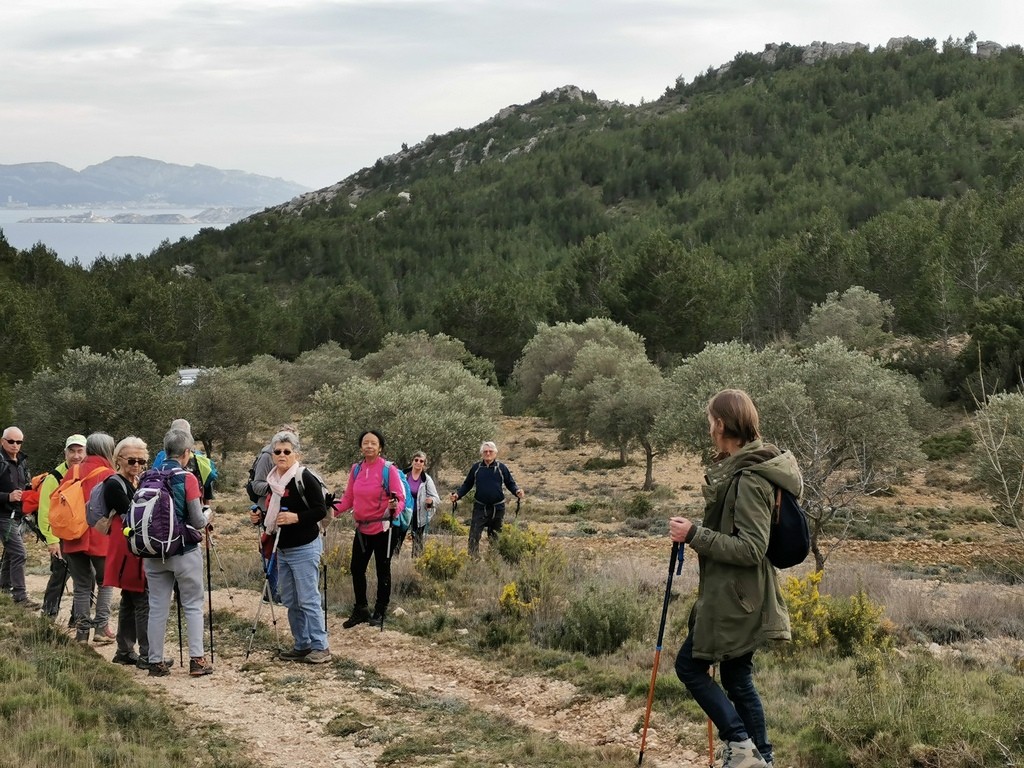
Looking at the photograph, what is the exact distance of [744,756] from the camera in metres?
4.23

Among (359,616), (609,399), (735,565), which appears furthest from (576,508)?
(735,565)

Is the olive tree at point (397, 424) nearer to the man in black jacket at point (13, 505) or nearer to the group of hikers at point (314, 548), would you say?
the group of hikers at point (314, 548)

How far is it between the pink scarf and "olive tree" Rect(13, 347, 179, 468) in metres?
21.6

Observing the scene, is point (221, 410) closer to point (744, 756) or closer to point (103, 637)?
point (103, 637)

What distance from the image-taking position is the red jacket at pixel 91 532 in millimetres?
7797

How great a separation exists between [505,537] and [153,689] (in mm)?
5687

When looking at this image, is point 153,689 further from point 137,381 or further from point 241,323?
point 241,323

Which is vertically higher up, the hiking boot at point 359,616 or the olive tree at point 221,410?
the hiking boot at point 359,616

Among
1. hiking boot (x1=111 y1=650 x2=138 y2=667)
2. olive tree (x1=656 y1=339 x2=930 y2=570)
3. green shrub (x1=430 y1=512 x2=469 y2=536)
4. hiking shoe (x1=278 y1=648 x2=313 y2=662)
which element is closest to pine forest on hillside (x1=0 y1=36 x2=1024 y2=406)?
olive tree (x1=656 y1=339 x2=930 y2=570)

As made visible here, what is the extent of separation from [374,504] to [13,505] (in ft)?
12.0

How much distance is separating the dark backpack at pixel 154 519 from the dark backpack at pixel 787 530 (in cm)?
445

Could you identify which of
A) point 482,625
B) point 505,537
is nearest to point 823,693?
point 482,625

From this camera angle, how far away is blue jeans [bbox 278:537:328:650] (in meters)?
7.62

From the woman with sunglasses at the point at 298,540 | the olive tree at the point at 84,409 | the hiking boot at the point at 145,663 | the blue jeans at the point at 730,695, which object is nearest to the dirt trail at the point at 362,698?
the hiking boot at the point at 145,663
